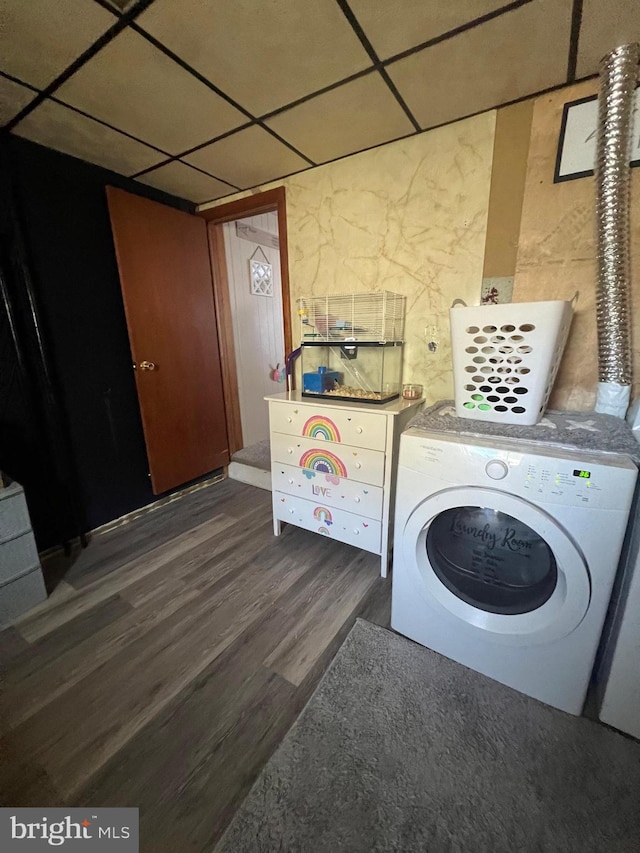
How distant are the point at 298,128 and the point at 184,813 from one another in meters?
2.47

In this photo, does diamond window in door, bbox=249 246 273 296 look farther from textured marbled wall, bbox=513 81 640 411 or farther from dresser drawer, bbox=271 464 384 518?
textured marbled wall, bbox=513 81 640 411

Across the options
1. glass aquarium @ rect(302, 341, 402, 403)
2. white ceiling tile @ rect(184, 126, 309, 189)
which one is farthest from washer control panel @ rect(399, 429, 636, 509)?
white ceiling tile @ rect(184, 126, 309, 189)

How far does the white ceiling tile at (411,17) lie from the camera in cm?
94

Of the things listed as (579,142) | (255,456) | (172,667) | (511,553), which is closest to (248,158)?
(579,142)

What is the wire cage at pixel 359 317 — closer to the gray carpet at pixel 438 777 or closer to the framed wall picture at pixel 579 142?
the framed wall picture at pixel 579 142

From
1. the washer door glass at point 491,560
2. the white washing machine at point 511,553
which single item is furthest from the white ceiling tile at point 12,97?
the washer door glass at point 491,560

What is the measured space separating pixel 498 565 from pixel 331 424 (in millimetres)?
883

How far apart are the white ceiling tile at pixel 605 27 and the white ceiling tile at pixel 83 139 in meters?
1.85

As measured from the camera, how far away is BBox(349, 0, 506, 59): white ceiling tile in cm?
94

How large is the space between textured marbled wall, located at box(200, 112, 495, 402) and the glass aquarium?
12 cm

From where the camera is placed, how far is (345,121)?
1.46 meters

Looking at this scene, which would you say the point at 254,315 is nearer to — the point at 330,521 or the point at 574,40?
the point at 330,521

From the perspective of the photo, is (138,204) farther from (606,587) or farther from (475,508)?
(606,587)

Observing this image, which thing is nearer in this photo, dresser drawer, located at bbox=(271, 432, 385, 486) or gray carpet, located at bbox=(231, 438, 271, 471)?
dresser drawer, located at bbox=(271, 432, 385, 486)
